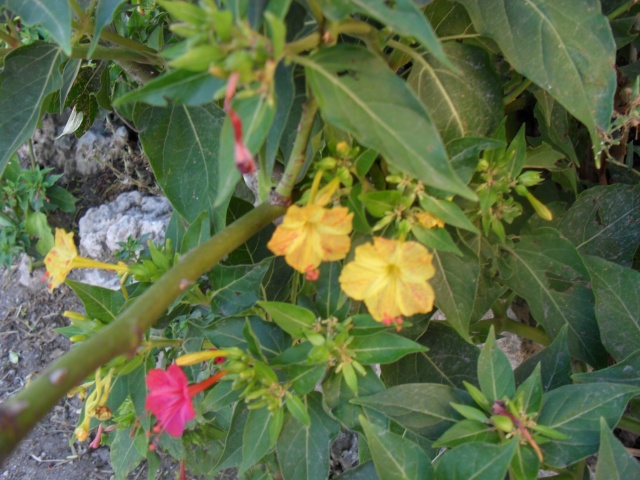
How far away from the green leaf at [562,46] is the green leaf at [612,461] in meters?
0.40

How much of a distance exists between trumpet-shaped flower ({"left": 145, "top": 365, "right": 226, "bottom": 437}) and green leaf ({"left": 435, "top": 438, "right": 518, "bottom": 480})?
0.37 metres

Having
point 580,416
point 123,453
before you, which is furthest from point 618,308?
point 123,453

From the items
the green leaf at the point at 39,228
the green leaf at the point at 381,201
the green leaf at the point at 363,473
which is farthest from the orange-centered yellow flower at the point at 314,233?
the green leaf at the point at 39,228

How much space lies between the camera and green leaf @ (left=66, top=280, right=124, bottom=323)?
0.96 meters

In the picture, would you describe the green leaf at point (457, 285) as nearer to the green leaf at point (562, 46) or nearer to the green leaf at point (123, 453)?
the green leaf at point (562, 46)

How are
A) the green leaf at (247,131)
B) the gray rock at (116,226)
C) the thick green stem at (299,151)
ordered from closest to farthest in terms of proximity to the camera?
1. the green leaf at (247,131)
2. the thick green stem at (299,151)
3. the gray rock at (116,226)

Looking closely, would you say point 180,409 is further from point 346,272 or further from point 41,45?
point 41,45

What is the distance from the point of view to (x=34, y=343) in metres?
2.53

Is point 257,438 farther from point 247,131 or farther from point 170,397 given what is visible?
point 247,131

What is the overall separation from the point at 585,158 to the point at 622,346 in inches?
22.6

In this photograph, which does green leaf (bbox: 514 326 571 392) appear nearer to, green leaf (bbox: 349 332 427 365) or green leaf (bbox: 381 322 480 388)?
green leaf (bbox: 381 322 480 388)

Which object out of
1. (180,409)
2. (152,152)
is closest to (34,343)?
(152,152)

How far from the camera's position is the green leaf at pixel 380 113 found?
1.84 ft

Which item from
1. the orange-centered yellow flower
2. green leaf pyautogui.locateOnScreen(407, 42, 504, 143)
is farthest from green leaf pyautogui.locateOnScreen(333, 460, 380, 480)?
green leaf pyautogui.locateOnScreen(407, 42, 504, 143)
